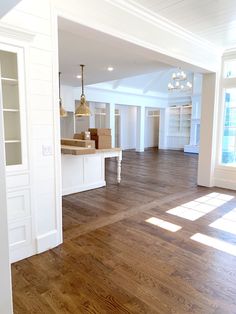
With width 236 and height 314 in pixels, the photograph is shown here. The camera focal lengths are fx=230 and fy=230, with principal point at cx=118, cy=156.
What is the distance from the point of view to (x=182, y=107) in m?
12.4

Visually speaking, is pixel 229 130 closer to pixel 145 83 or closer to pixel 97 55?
pixel 97 55

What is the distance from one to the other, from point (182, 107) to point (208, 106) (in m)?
7.60

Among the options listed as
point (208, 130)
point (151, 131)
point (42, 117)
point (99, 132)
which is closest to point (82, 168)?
point (99, 132)

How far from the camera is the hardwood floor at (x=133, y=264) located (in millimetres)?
1801

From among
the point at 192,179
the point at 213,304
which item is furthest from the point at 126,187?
the point at 213,304

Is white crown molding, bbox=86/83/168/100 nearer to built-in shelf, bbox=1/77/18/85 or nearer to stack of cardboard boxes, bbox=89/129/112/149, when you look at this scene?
stack of cardboard boxes, bbox=89/129/112/149

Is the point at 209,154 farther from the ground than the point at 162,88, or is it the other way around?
the point at 162,88

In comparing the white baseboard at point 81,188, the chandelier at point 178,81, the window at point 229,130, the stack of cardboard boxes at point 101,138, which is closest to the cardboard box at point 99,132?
the stack of cardboard boxes at point 101,138

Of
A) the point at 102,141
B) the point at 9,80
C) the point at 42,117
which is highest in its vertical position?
the point at 9,80

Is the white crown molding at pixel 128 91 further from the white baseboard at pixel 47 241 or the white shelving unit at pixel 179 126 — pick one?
the white baseboard at pixel 47 241

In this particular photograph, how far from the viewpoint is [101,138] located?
4.98 meters

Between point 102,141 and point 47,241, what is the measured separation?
111 inches

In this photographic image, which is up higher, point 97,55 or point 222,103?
point 97,55

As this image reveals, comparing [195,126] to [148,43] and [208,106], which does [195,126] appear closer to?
[208,106]
